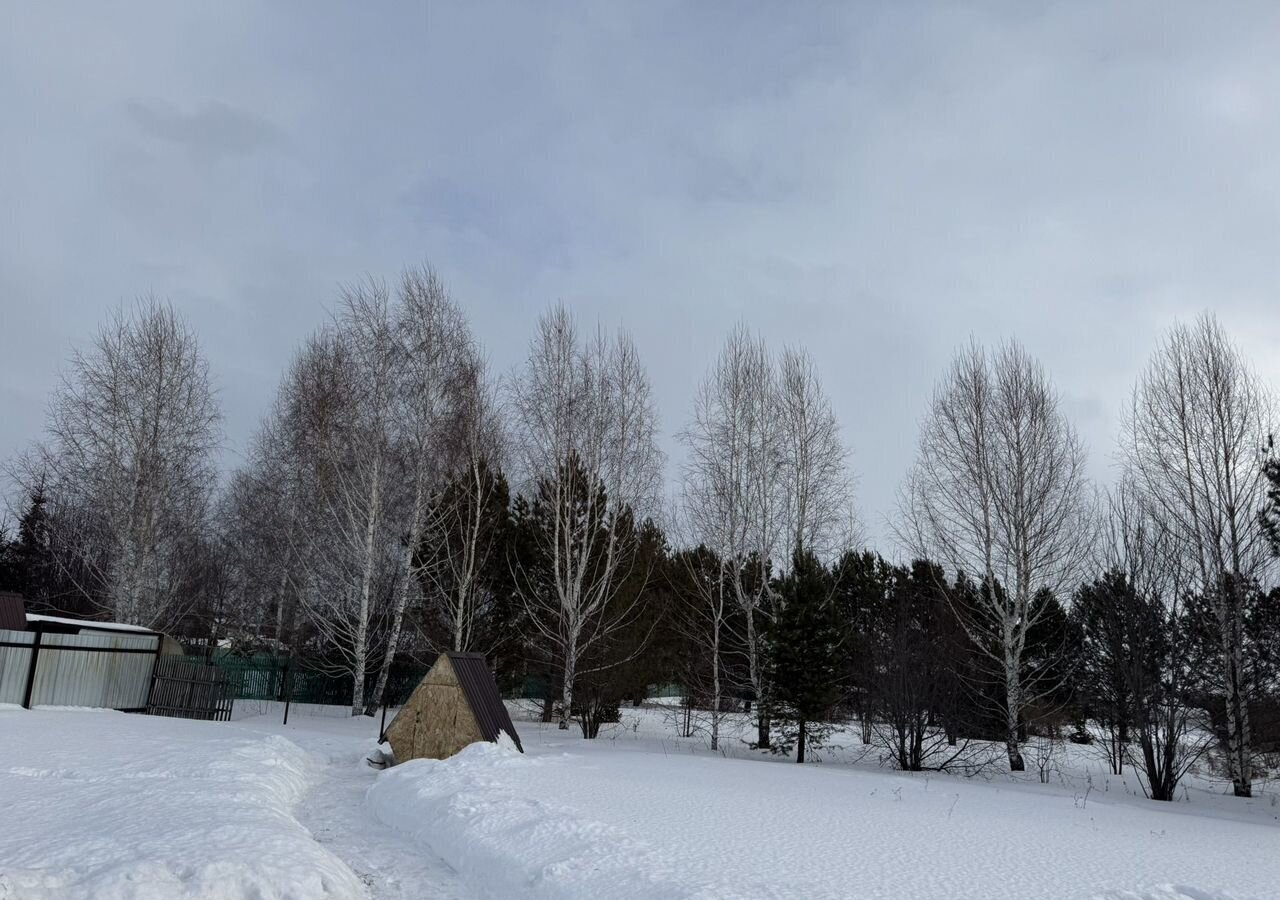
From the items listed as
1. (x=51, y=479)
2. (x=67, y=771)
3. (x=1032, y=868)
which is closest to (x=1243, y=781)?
(x=1032, y=868)

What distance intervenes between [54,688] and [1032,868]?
2032cm

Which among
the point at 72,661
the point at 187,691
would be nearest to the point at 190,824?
the point at 72,661

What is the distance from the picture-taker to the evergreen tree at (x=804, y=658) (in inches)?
730

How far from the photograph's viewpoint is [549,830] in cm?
847

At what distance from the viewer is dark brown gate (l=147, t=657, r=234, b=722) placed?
2055cm

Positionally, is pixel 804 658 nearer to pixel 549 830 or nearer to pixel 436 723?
pixel 436 723

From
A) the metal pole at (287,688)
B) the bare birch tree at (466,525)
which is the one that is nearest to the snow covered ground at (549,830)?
the metal pole at (287,688)

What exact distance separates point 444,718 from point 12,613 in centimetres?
1139

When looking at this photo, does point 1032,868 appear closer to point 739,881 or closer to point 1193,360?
point 739,881

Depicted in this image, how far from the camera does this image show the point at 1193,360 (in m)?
19.8

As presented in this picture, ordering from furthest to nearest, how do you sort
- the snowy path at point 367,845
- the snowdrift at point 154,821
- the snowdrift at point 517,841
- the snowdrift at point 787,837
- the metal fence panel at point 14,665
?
the metal fence panel at point 14,665
the snowy path at point 367,845
the snowdrift at point 787,837
the snowdrift at point 517,841
the snowdrift at point 154,821

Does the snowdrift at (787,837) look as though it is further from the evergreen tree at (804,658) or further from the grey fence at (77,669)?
the grey fence at (77,669)

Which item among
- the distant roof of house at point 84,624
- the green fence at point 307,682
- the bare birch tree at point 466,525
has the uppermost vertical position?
the bare birch tree at point 466,525

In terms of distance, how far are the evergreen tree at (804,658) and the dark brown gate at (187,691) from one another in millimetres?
13974
